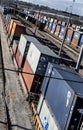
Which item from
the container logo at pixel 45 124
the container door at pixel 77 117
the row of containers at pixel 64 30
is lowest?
the row of containers at pixel 64 30

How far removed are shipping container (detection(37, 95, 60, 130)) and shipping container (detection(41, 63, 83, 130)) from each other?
32 centimetres

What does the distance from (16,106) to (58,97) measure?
817 centimetres

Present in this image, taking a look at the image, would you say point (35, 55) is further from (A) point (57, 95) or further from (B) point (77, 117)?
(B) point (77, 117)

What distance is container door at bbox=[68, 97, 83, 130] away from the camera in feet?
52.6

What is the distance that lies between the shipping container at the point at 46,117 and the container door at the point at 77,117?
1.27 m

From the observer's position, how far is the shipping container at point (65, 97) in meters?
16.2

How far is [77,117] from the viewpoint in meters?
16.3

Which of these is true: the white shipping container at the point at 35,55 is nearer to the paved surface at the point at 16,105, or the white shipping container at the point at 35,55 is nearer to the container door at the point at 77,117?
the paved surface at the point at 16,105

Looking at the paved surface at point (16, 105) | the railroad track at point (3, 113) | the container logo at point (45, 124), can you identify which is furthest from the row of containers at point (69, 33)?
the container logo at point (45, 124)

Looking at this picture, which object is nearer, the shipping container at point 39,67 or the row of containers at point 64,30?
the shipping container at point 39,67

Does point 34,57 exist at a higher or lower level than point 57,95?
lower

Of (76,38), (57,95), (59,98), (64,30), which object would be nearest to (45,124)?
(57,95)

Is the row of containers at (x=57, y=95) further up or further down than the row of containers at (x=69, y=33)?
further up

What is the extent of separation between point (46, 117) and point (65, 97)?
3.06 m
